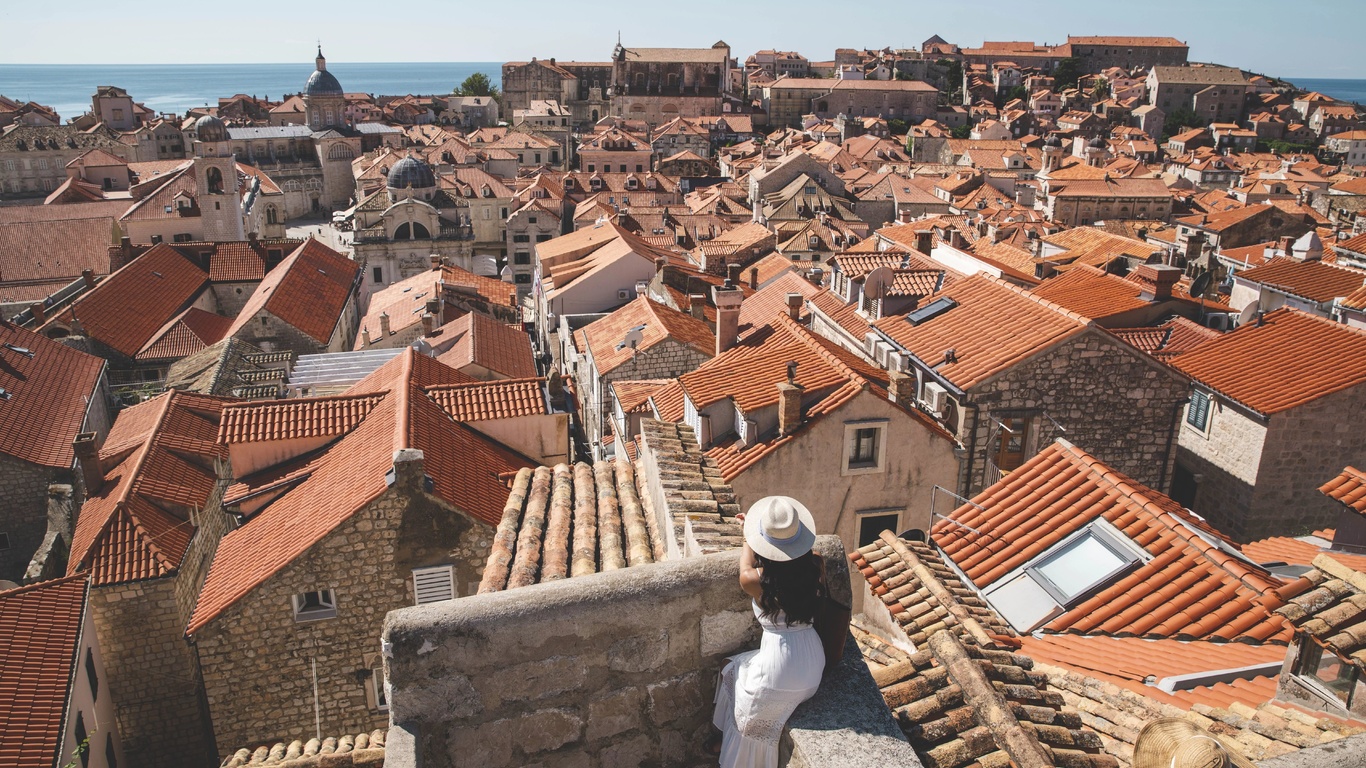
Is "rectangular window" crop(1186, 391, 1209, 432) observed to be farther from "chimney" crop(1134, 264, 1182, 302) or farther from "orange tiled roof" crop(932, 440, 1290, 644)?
"orange tiled roof" crop(932, 440, 1290, 644)

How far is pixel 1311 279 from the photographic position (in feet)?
71.8

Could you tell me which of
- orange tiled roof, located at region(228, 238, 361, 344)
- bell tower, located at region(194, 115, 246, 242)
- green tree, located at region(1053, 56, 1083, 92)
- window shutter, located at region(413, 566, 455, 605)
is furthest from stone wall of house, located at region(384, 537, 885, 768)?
green tree, located at region(1053, 56, 1083, 92)

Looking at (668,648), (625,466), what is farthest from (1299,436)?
(668,648)

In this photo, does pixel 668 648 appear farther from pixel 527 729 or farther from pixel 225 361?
pixel 225 361

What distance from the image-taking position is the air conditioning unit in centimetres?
1409

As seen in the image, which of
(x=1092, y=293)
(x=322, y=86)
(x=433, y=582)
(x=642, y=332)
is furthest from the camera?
(x=322, y=86)

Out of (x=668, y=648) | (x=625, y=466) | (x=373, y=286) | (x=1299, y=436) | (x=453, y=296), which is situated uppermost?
(x=668, y=648)

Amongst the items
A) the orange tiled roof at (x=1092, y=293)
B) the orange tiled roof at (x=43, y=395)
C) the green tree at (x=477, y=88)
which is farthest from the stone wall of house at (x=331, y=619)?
the green tree at (x=477, y=88)

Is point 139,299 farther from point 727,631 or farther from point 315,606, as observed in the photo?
point 727,631

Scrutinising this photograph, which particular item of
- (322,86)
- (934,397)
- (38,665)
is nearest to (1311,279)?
(934,397)

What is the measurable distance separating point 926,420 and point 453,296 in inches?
942

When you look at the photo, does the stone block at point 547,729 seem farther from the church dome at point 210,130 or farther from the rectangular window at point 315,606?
the church dome at point 210,130

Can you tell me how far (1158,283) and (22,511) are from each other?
2491cm

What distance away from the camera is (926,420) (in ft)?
44.2
